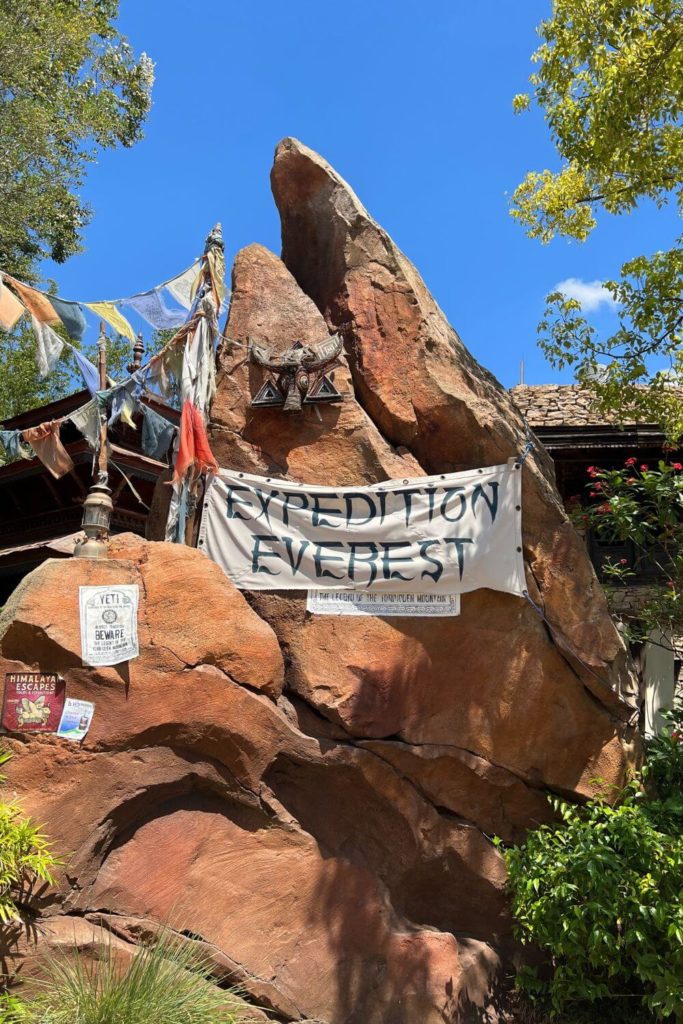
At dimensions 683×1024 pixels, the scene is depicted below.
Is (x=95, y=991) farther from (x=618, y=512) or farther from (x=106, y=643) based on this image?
(x=618, y=512)

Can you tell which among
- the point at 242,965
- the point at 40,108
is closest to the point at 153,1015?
the point at 242,965

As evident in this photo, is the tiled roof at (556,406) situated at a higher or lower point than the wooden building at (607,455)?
higher

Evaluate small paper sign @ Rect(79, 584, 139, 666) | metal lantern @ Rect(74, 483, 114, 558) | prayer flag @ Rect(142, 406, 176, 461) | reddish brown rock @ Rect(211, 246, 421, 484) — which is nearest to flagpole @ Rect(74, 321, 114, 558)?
metal lantern @ Rect(74, 483, 114, 558)

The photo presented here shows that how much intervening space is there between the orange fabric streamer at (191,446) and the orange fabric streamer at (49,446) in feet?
12.0

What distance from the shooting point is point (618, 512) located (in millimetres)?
8258

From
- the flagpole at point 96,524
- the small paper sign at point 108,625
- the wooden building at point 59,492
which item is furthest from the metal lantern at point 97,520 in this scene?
the wooden building at point 59,492

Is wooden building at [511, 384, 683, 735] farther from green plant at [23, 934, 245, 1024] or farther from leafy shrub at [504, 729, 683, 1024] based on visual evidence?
green plant at [23, 934, 245, 1024]

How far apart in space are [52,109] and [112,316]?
9.83 m

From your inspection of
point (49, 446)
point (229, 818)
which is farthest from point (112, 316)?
point (229, 818)

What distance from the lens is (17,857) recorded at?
5.03m

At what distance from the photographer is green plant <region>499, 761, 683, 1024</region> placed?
19.2 ft

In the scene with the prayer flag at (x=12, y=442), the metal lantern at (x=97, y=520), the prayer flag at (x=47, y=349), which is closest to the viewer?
the metal lantern at (x=97, y=520)

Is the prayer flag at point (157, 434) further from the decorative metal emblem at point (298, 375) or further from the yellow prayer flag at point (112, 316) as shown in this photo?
the decorative metal emblem at point (298, 375)

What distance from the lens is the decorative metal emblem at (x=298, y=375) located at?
24.1ft
